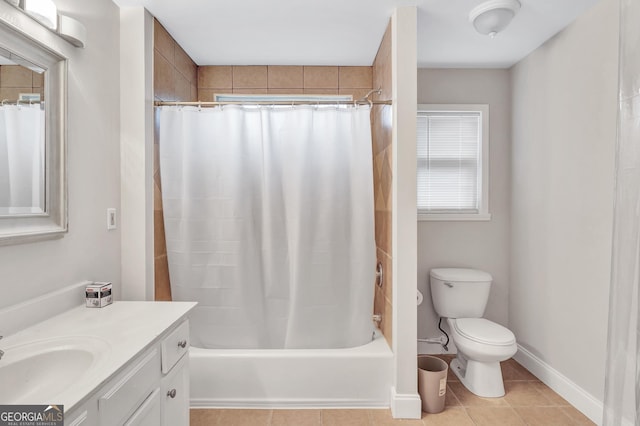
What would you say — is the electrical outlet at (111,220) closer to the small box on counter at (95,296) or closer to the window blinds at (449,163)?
the small box on counter at (95,296)

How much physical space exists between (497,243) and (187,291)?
241 centimetres

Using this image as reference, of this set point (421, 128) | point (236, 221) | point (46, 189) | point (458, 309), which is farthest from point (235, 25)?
point (458, 309)

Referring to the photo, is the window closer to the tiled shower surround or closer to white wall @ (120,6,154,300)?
the tiled shower surround

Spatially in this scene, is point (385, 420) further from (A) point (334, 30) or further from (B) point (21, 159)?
(A) point (334, 30)

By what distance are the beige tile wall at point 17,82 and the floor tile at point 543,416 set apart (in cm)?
289

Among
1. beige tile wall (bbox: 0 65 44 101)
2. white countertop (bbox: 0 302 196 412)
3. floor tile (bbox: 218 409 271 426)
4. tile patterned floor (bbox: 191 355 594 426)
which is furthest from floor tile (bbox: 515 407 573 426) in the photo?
beige tile wall (bbox: 0 65 44 101)

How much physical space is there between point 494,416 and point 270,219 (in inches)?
69.5

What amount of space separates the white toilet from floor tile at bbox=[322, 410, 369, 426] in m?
Result: 0.81

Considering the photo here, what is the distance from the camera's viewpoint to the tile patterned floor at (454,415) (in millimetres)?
1938

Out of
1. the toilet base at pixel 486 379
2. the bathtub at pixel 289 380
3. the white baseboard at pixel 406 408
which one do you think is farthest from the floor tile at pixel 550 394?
the bathtub at pixel 289 380

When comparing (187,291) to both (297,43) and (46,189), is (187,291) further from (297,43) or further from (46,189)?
(297,43)

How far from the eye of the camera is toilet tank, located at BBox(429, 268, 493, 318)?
2.57m

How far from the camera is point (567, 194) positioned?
219 cm

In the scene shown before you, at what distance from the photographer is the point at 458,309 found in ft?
8.49
